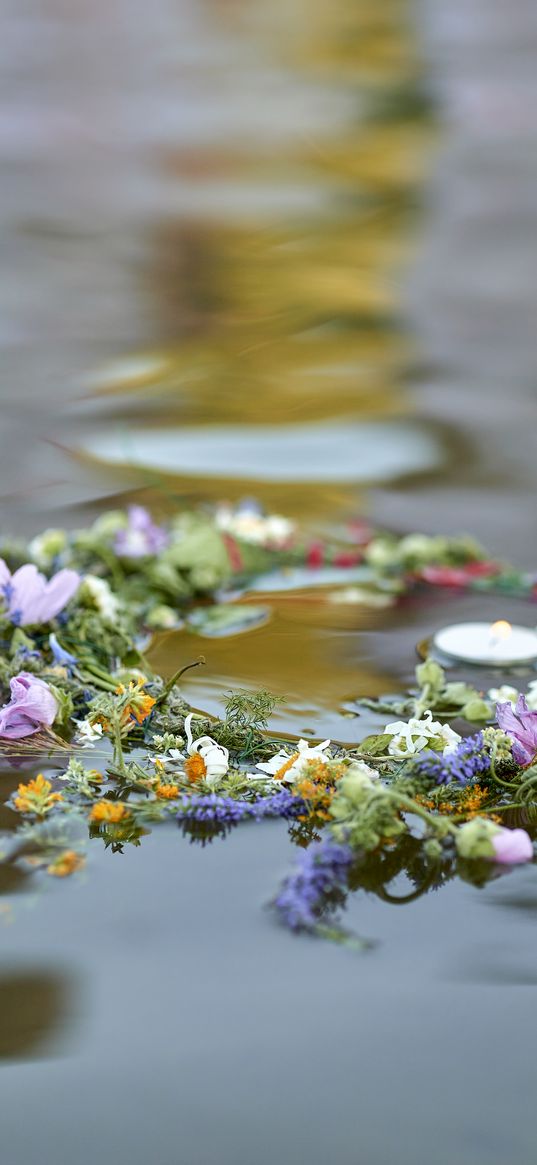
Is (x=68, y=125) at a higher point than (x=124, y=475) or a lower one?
higher

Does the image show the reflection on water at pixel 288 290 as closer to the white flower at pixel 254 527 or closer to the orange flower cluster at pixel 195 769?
the white flower at pixel 254 527

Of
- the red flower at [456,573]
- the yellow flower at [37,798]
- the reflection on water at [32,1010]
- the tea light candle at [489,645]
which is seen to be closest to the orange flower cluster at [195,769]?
the yellow flower at [37,798]

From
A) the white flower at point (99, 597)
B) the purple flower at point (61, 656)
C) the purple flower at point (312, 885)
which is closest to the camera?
the purple flower at point (312, 885)

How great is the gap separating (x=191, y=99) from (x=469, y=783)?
283 centimetres

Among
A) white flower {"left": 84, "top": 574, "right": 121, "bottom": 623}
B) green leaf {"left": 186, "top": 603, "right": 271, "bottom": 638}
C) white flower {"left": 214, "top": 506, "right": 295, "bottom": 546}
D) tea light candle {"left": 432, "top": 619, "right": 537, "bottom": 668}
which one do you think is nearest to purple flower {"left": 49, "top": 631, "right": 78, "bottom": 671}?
white flower {"left": 84, "top": 574, "right": 121, "bottom": 623}

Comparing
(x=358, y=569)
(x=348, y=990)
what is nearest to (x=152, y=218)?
(x=358, y=569)

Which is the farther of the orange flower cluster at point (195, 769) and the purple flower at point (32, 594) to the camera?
the purple flower at point (32, 594)

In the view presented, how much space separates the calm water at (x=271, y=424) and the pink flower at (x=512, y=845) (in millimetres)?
22

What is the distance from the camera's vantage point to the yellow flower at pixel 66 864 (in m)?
0.93

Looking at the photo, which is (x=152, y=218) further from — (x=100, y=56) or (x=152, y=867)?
(x=152, y=867)

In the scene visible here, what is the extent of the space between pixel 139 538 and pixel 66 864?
857mm

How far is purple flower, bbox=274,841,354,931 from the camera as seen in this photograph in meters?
0.88

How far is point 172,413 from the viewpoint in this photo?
2.61m

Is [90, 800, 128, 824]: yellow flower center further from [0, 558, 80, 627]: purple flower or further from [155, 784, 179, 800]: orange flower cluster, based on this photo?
[0, 558, 80, 627]: purple flower
